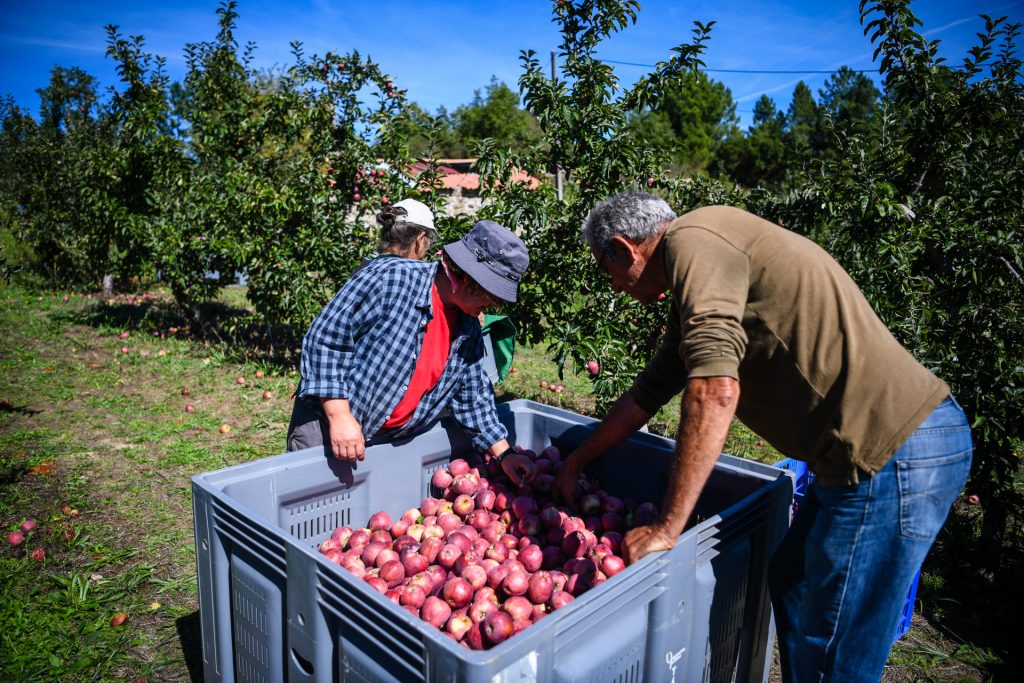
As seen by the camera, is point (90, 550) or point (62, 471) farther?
point (62, 471)

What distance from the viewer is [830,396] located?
176 centimetres

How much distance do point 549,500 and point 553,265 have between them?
2.33 metres

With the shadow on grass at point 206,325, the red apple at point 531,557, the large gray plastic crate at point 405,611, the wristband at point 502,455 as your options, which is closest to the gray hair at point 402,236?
the large gray plastic crate at point 405,611

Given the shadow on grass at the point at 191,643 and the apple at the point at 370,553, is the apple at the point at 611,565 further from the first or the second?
the shadow on grass at the point at 191,643

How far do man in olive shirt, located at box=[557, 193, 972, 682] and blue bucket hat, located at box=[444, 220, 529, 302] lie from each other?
0.70 meters

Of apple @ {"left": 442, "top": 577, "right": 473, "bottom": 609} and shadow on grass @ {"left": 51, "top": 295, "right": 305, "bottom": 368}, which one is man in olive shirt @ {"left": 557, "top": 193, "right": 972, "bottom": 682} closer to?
apple @ {"left": 442, "top": 577, "right": 473, "bottom": 609}

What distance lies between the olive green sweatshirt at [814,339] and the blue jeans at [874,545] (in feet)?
0.22

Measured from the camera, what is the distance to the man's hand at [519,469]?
8.54 feet

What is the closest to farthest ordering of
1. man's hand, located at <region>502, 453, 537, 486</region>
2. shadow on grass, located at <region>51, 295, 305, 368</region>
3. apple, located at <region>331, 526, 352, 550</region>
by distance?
1. apple, located at <region>331, 526, 352, 550</region>
2. man's hand, located at <region>502, 453, 537, 486</region>
3. shadow on grass, located at <region>51, 295, 305, 368</region>

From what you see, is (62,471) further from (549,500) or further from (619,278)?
(619,278)

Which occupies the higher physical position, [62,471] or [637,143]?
[637,143]

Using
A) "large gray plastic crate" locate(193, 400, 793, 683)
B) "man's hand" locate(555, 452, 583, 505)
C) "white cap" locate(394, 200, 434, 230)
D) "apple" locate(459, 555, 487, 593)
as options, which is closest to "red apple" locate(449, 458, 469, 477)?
"large gray plastic crate" locate(193, 400, 793, 683)

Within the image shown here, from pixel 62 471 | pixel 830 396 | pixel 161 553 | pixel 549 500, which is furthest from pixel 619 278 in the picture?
pixel 62 471

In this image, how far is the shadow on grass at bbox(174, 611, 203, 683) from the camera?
2770mm
